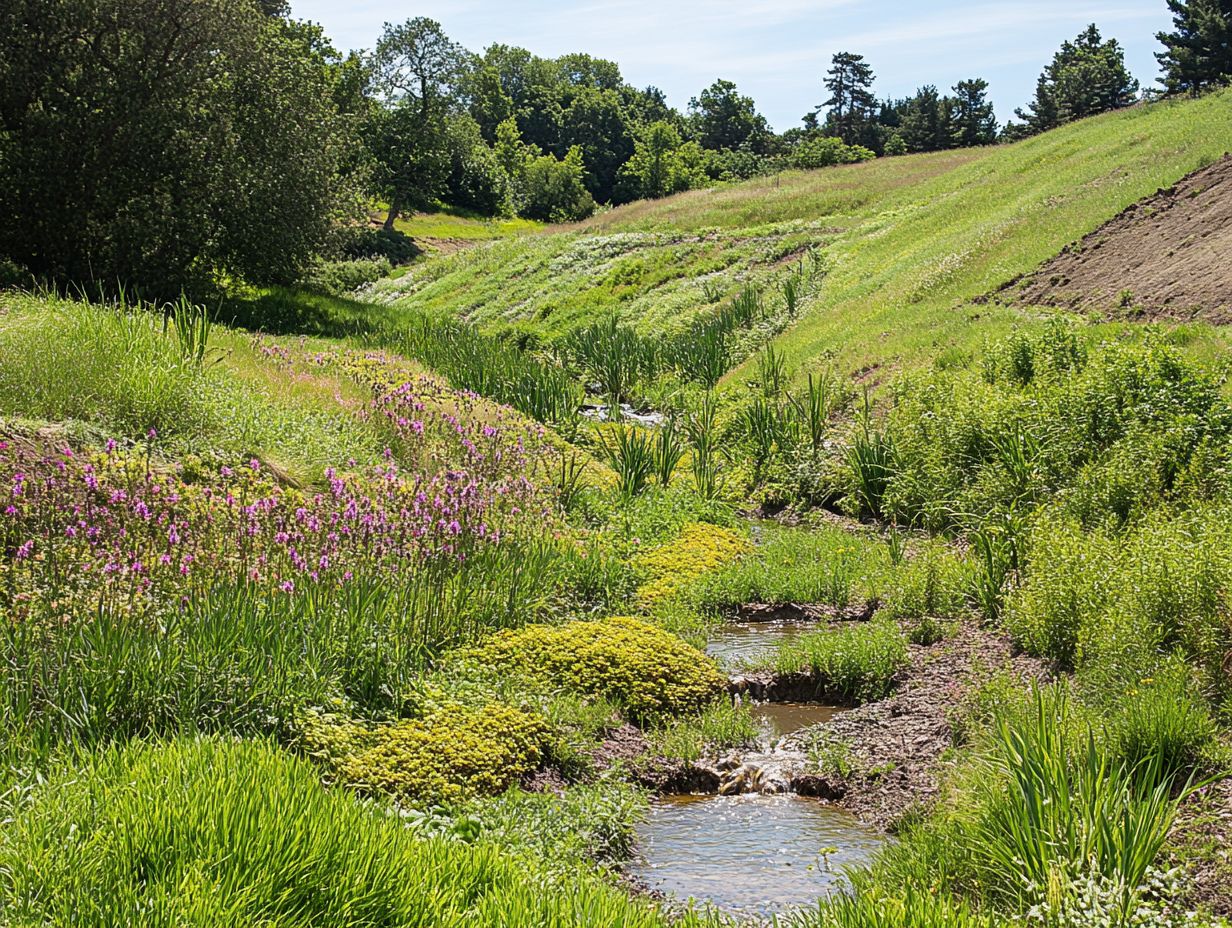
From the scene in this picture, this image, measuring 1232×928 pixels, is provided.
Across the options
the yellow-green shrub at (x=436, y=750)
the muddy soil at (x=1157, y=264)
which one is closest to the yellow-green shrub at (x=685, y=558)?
the yellow-green shrub at (x=436, y=750)

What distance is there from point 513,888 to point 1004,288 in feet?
54.6

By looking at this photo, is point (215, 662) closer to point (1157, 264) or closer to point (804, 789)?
point (804, 789)

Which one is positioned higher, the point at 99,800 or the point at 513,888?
the point at 99,800

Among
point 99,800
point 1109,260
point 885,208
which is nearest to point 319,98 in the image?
point 1109,260

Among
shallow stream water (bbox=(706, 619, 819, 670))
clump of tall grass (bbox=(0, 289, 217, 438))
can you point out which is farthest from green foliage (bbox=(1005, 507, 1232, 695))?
clump of tall grass (bbox=(0, 289, 217, 438))

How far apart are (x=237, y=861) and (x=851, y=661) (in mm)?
4820

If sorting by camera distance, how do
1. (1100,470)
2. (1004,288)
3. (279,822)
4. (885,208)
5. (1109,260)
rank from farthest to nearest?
(885,208)
(1004,288)
(1109,260)
(1100,470)
(279,822)

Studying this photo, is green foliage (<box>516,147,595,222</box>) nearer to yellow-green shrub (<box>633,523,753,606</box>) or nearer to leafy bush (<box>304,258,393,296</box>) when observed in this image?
leafy bush (<box>304,258,393,296</box>)

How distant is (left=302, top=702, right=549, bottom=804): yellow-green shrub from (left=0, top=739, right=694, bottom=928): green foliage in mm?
958

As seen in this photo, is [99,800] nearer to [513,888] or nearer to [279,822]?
[279,822]

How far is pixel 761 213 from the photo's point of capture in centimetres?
3975

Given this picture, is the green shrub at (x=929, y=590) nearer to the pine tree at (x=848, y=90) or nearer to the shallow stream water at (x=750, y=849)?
the shallow stream water at (x=750, y=849)

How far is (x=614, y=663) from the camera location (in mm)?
6957

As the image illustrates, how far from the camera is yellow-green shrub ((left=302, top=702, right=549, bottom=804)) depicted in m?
5.14
